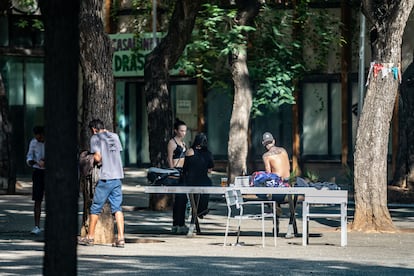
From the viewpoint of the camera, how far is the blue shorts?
1869 centimetres

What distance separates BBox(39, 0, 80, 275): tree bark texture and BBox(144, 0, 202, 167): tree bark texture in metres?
20.1

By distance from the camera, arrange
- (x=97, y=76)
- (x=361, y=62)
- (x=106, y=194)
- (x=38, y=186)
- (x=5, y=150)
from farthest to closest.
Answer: (x=361, y=62) → (x=5, y=150) → (x=38, y=186) → (x=97, y=76) → (x=106, y=194)

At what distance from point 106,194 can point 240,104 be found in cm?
1658

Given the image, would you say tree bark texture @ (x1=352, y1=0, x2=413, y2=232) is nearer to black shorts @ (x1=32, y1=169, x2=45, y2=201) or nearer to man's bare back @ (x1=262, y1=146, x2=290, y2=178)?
man's bare back @ (x1=262, y1=146, x2=290, y2=178)

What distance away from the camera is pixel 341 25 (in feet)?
138

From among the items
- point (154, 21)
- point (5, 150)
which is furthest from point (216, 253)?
point (154, 21)

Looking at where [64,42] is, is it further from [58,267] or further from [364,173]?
[364,173]

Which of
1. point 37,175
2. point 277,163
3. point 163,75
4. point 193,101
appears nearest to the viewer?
point 277,163

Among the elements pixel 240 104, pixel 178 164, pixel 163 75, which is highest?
pixel 163 75

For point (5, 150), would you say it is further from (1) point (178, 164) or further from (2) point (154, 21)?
(1) point (178, 164)

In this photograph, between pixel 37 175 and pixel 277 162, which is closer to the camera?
pixel 277 162

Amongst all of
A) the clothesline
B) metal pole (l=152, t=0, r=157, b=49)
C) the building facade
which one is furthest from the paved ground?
the building facade

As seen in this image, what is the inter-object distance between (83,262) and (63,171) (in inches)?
323

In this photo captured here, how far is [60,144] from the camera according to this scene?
25.2 feet
